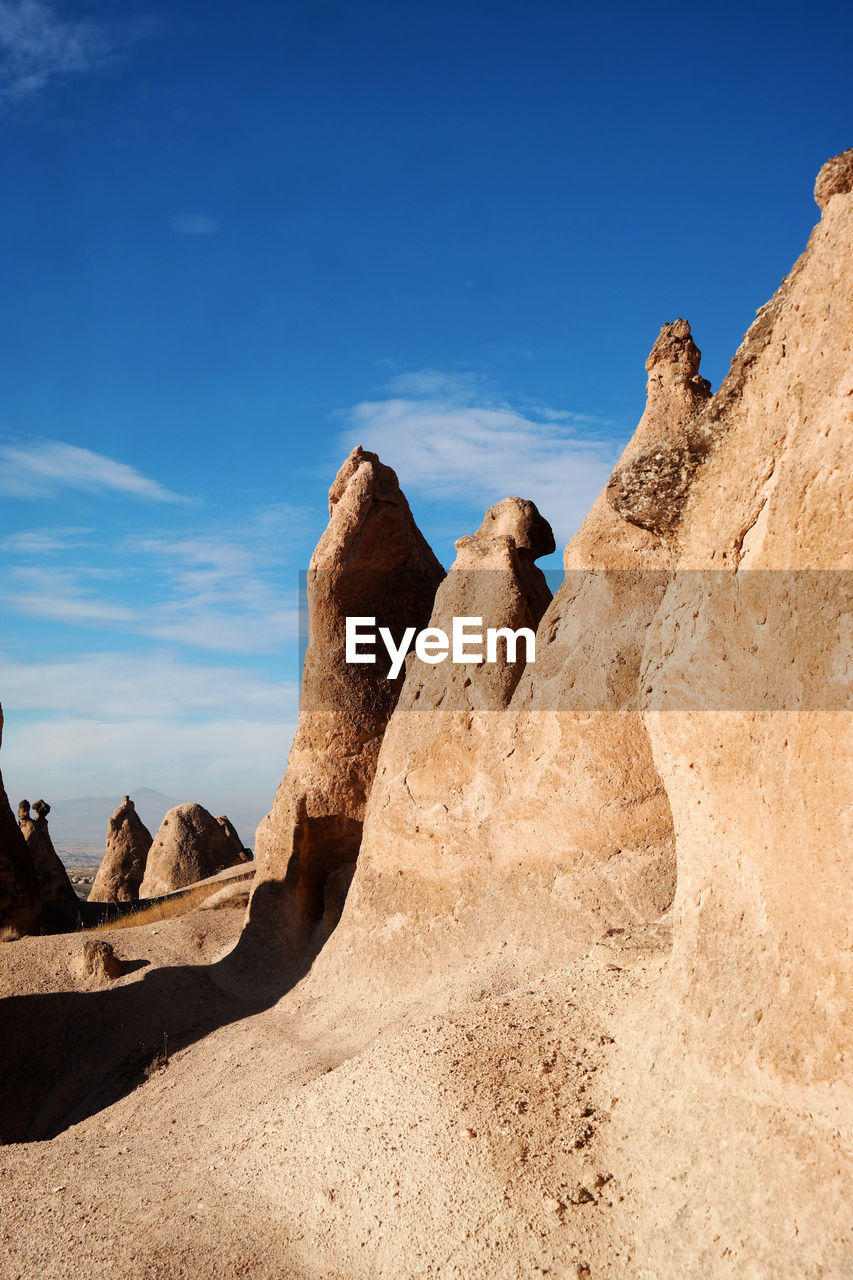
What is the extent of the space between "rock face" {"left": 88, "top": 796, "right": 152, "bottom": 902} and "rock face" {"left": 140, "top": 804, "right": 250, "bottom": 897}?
25.0 inches

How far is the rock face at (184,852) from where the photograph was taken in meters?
18.1

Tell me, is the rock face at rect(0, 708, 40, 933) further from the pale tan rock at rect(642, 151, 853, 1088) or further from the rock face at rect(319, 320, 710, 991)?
the pale tan rock at rect(642, 151, 853, 1088)

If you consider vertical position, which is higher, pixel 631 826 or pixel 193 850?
pixel 631 826

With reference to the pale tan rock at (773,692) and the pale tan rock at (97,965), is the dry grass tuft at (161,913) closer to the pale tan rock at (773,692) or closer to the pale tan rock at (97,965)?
the pale tan rock at (97,965)

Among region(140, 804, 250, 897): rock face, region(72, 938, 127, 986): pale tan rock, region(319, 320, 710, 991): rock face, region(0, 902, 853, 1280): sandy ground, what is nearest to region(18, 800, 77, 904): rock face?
region(140, 804, 250, 897): rock face

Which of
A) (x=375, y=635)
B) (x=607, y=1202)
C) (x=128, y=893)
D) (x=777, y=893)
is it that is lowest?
(x=128, y=893)

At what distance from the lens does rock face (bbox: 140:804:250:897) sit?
59.4ft

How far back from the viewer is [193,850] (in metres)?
18.3

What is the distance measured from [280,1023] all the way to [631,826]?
351 centimetres

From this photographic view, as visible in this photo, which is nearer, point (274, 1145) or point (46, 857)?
point (274, 1145)

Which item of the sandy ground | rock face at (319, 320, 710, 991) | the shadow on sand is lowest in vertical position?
the shadow on sand

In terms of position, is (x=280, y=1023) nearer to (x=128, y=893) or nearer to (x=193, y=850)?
(x=193, y=850)

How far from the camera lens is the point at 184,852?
18.2 metres

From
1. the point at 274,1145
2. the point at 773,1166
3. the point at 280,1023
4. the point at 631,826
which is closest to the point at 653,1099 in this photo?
the point at 773,1166
